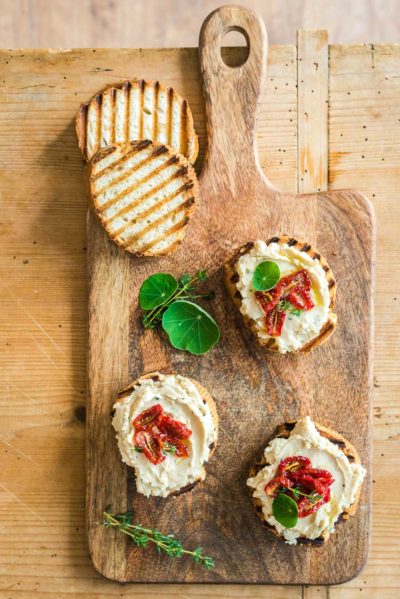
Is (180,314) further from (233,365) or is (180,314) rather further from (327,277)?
(327,277)

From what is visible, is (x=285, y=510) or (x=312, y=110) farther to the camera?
(x=312, y=110)

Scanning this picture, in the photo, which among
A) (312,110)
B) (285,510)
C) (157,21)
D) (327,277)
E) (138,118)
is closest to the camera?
(285,510)

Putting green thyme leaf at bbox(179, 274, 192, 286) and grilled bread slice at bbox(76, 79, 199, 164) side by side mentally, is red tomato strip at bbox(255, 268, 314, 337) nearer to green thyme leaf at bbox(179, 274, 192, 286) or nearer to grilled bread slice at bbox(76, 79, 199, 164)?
green thyme leaf at bbox(179, 274, 192, 286)

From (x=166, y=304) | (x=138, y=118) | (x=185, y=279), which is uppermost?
(x=138, y=118)

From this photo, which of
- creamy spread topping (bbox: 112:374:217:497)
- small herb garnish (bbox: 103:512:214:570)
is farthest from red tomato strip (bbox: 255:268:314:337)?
small herb garnish (bbox: 103:512:214:570)


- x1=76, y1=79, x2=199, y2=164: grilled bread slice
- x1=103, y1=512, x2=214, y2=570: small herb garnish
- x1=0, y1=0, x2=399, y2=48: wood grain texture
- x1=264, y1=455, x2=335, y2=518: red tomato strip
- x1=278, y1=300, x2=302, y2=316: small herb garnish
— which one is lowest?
x1=103, y1=512, x2=214, y2=570: small herb garnish

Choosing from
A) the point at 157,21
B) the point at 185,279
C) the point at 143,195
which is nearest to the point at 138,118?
the point at 143,195
